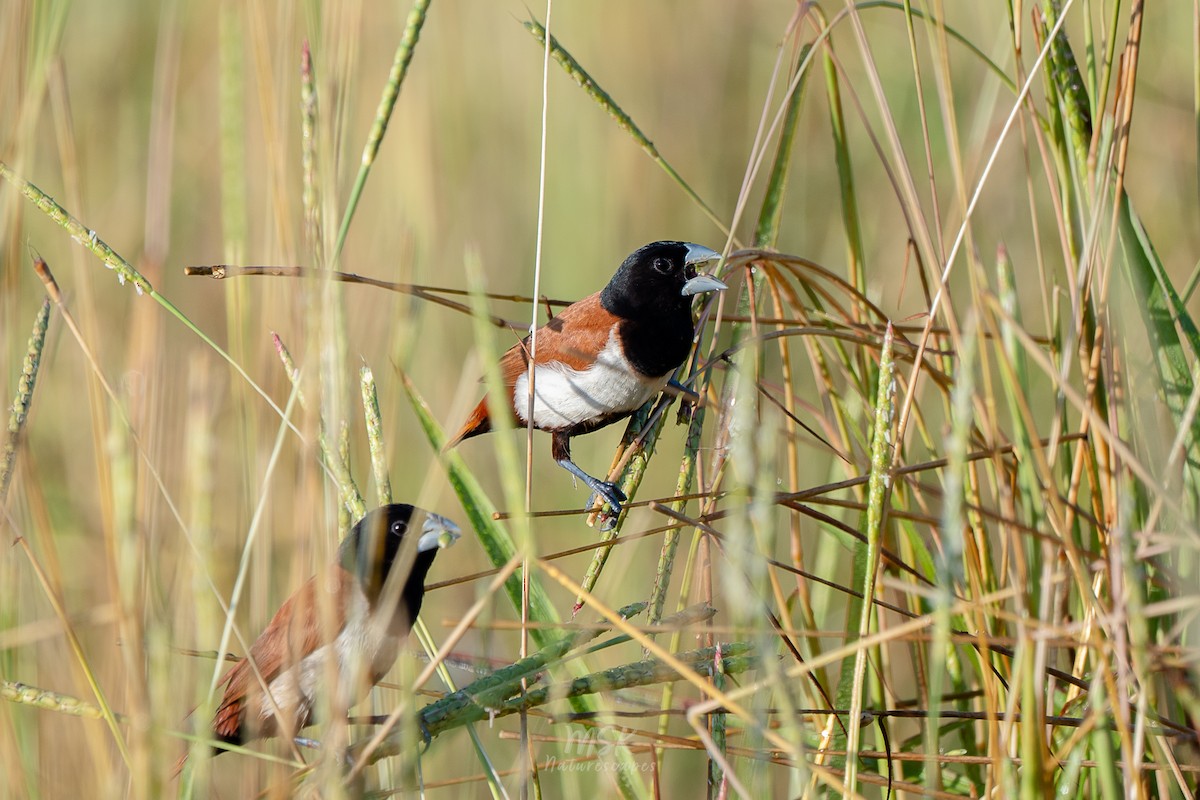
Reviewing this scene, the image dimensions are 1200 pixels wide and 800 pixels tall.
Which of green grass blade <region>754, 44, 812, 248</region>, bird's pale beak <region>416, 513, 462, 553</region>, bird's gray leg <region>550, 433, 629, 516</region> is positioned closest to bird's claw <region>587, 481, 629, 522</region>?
bird's gray leg <region>550, 433, 629, 516</region>

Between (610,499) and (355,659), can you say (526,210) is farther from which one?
(355,659)

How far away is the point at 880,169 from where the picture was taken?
4.61 m

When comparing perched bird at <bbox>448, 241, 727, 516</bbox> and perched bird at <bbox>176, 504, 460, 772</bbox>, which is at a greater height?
perched bird at <bbox>448, 241, 727, 516</bbox>

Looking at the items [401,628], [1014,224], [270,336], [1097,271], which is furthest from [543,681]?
[1014,224]

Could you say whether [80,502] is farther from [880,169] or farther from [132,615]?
[880,169]

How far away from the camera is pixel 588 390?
2.87 metres

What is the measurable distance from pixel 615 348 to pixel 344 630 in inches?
58.2

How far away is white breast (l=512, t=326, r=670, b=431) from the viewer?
2.73 meters

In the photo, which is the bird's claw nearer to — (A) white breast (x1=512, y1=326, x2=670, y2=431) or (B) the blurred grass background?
(B) the blurred grass background

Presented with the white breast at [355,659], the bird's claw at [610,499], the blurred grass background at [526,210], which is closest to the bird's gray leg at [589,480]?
the bird's claw at [610,499]

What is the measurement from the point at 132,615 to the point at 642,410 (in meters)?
1.72

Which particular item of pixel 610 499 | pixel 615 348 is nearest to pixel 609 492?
pixel 610 499

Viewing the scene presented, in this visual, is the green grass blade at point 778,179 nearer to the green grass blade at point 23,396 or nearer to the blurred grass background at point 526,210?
the blurred grass background at point 526,210

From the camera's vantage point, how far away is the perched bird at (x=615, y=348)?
272cm
